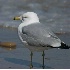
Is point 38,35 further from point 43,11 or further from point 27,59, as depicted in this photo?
→ point 43,11

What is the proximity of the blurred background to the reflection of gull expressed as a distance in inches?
129

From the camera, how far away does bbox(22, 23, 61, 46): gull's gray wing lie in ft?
18.6

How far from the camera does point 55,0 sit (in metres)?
12.6

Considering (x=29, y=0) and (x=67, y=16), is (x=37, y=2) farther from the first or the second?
(x=67, y=16)

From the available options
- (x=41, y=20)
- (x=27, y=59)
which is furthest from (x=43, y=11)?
(x=27, y=59)

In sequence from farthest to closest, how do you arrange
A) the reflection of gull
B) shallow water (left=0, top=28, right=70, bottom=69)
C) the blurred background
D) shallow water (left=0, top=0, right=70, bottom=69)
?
the blurred background < shallow water (left=0, top=0, right=70, bottom=69) < shallow water (left=0, top=28, right=70, bottom=69) < the reflection of gull

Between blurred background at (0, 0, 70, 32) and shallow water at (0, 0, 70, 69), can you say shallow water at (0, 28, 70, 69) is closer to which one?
shallow water at (0, 0, 70, 69)

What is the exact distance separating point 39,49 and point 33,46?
10 centimetres

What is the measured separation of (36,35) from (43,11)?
17.9ft

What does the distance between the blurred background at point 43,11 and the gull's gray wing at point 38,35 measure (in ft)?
11.1

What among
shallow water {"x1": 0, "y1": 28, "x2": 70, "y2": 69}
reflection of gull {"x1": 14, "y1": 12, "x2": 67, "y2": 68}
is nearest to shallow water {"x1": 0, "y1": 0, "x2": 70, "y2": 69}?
shallow water {"x1": 0, "y1": 28, "x2": 70, "y2": 69}

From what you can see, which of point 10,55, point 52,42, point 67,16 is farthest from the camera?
point 67,16

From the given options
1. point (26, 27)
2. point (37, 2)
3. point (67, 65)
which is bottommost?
point (67, 65)

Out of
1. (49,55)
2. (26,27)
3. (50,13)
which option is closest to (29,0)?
(50,13)
